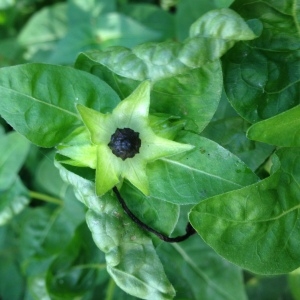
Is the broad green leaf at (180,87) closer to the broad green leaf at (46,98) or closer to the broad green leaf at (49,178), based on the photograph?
the broad green leaf at (46,98)

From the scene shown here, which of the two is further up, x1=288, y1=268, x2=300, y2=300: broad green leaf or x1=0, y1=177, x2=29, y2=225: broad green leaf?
x1=0, y1=177, x2=29, y2=225: broad green leaf

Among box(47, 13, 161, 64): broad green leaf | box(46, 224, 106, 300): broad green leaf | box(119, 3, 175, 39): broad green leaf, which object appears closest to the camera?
box(46, 224, 106, 300): broad green leaf

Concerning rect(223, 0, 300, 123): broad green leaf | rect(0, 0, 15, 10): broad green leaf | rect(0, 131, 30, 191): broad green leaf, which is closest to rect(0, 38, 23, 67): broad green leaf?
rect(0, 0, 15, 10): broad green leaf

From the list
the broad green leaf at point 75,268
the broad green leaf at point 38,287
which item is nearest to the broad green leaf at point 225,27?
the broad green leaf at point 75,268

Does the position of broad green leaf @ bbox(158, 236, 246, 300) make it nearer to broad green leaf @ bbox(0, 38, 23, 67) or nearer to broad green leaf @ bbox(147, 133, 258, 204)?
broad green leaf @ bbox(147, 133, 258, 204)

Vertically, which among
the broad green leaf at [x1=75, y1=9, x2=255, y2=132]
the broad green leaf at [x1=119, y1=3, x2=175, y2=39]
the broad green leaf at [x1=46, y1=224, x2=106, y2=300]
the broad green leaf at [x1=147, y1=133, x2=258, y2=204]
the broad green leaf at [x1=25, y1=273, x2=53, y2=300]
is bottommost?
the broad green leaf at [x1=25, y1=273, x2=53, y2=300]

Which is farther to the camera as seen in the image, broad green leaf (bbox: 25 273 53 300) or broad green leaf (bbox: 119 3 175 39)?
broad green leaf (bbox: 119 3 175 39)

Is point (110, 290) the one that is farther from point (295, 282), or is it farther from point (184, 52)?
point (184, 52)

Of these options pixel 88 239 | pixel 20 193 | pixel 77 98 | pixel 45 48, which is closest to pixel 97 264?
pixel 88 239
